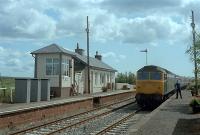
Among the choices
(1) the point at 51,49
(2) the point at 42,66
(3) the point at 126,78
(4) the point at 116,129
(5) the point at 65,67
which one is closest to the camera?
(4) the point at 116,129

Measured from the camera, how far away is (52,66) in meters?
37.1

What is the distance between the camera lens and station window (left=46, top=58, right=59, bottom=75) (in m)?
36.8

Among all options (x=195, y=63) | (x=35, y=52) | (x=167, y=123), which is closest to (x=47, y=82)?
(x=35, y=52)

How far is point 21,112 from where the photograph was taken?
18.8 m

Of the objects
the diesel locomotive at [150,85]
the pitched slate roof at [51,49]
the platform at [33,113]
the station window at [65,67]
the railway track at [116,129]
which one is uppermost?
the pitched slate roof at [51,49]

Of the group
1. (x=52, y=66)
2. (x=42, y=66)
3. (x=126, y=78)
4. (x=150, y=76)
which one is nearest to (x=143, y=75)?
(x=150, y=76)

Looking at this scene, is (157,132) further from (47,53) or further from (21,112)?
(47,53)

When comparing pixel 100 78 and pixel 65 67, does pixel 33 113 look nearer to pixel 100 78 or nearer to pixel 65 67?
pixel 65 67

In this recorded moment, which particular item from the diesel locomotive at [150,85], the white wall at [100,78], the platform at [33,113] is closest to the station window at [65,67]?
the platform at [33,113]

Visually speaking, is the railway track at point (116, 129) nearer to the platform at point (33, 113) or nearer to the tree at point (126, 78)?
the platform at point (33, 113)

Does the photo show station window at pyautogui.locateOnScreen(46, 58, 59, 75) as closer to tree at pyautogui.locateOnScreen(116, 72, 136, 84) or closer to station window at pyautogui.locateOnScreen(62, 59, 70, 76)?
station window at pyautogui.locateOnScreen(62, 59, 70, 76)

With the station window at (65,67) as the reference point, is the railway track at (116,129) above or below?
below

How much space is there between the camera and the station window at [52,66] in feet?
121

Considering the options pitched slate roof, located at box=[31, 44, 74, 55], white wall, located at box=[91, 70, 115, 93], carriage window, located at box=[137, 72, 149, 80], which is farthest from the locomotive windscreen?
white wall, located at box=[91, 70, 115, 93]
